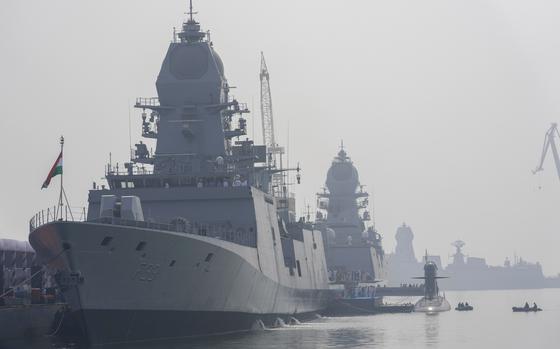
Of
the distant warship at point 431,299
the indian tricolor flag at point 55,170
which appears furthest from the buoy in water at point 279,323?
the distant warship at point 431,299

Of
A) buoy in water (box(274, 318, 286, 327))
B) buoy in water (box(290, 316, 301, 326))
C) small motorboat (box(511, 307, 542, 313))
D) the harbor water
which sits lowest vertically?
the harbor water

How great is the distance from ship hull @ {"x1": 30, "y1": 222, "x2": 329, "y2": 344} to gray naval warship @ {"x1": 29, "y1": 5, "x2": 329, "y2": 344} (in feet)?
0.16

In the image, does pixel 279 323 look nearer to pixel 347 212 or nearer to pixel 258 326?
pixel 258 326

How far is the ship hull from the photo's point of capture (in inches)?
1640

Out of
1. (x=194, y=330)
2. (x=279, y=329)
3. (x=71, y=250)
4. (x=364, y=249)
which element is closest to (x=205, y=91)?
(x=279, y=329)

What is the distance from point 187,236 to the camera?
44.7 metres

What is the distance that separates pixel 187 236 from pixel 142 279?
2589mm

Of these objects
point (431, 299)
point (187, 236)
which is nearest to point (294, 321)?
point (187, 236)

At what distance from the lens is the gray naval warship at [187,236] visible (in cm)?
4225

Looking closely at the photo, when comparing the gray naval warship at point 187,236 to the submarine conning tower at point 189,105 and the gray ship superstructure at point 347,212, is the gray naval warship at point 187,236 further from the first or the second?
the gray ship superstructure at point 347,212

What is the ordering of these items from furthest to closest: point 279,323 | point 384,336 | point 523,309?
1. point 523,309
2. point 279,323
3. point 384,336

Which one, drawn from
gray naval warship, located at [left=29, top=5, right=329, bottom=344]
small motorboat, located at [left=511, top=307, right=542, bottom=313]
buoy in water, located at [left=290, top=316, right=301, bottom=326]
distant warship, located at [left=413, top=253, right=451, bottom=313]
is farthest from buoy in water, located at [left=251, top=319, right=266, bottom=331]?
small motorboat, located at [left=511, top=307, right=542, bottom=313]

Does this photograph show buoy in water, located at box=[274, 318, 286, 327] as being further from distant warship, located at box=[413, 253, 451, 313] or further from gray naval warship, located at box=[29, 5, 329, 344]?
distant warship, located at box=[413, 253, 451, 313]

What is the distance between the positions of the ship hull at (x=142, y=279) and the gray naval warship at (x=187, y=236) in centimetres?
5
